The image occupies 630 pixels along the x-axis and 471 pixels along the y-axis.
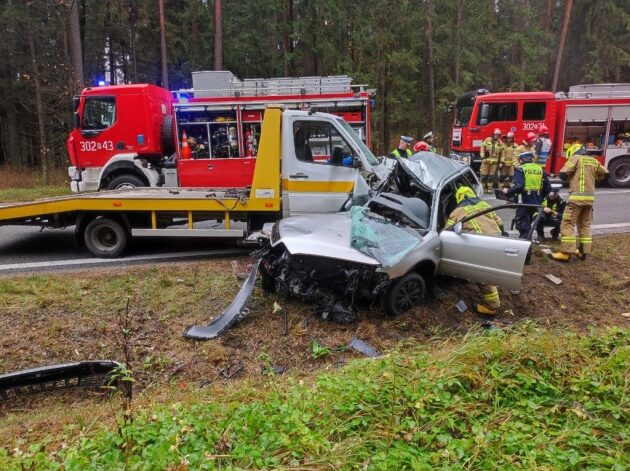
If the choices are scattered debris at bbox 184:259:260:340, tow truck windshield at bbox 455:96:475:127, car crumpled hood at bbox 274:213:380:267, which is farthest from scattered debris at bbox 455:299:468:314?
tow truck windshield at bbox 455:96:475:127

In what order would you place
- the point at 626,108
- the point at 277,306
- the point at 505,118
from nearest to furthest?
the point at 277,306 → the point at 626,108 → the point at 505,118

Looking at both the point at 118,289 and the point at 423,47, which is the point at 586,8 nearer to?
the point at 423,47

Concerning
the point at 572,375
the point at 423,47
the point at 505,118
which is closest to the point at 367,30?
the point at 423,47

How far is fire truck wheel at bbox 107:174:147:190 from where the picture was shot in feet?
32.4

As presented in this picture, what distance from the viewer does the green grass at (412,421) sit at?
2.32 meters

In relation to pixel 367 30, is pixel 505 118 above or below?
below

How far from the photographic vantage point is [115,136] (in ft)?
32.4

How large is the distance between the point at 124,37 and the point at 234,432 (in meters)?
25.7

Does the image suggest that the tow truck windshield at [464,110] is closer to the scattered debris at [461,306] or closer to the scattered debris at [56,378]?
the scattered debris at [461,306]

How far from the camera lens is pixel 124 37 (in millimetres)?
23578

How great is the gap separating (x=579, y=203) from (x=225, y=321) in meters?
5.56

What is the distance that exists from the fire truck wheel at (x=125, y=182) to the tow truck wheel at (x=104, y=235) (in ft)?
10.0

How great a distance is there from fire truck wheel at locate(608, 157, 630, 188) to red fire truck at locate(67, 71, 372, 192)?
9226mm

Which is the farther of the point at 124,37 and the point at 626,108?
the point at 124,37
